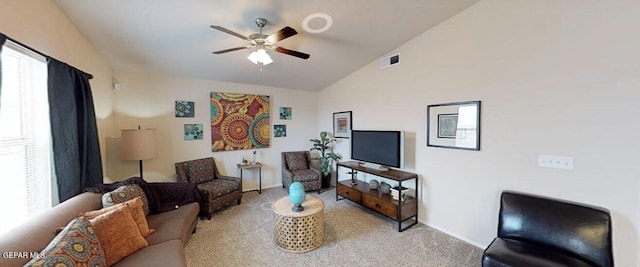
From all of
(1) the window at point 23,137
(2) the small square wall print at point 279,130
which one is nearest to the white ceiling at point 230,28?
(1) the window at point 23,137

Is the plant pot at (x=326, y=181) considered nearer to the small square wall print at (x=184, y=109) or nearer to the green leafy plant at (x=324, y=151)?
the green leafy plant at (x=324, y=151)

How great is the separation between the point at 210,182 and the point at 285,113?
Result: 2.16 m

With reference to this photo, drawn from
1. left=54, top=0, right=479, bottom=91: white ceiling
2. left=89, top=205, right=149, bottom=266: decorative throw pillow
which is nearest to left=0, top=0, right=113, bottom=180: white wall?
left=54, top=0, right=479, bottom=91: white ceiling

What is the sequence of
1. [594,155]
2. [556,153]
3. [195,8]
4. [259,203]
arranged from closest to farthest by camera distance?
[594,155]
[556,153]
[195,8]
[259,203]

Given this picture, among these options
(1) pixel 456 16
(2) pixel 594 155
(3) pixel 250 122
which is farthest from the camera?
(3) pixel 250 122

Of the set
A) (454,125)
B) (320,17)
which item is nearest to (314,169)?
(454,125)

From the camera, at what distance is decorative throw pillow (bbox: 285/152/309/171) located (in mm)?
5105

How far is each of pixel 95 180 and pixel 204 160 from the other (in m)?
1.54

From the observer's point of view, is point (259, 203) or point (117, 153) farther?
point (259, 203)

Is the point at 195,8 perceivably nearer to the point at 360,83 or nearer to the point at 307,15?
the point at 307,15

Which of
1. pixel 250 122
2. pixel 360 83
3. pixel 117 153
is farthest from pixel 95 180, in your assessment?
pixel 360 83

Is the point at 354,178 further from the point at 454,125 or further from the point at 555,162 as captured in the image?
the point at 555,162

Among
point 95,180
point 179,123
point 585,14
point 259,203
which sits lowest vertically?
point 259,203

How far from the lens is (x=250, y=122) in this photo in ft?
16.0
